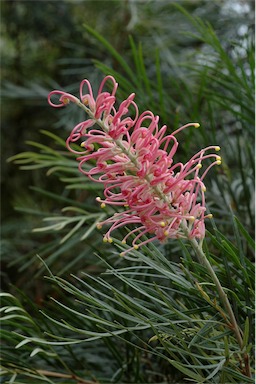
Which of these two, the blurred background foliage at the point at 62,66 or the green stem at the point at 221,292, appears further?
the blurred background foliage at the point at 62,66

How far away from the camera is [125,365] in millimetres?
266

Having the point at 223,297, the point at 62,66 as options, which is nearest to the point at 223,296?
the point at 223,297

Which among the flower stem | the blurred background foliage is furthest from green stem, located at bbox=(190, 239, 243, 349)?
the blurred background foliage

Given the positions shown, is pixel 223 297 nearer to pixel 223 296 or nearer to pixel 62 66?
pixel 223 296

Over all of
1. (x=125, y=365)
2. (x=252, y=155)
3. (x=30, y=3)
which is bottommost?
(x=125, y=365)

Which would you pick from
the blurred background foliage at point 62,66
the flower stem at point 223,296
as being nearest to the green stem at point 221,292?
the flower stem at point 223,296

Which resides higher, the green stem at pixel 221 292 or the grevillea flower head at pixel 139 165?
the grevillea flower head at pixel 139 165

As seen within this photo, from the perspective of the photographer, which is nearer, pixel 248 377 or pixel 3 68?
pixel 248 377

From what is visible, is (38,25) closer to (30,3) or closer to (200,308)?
(30,3)

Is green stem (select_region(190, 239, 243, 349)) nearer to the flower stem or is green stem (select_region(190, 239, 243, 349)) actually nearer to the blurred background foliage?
the flower stem

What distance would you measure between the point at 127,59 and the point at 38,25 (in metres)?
0.09

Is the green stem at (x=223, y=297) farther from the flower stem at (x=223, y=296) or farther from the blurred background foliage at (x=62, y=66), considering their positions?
the blurred background foliage at (x=62, y=66)

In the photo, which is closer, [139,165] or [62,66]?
[139,165]

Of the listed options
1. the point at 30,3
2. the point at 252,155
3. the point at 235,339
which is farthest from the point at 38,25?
the point at 235,339
